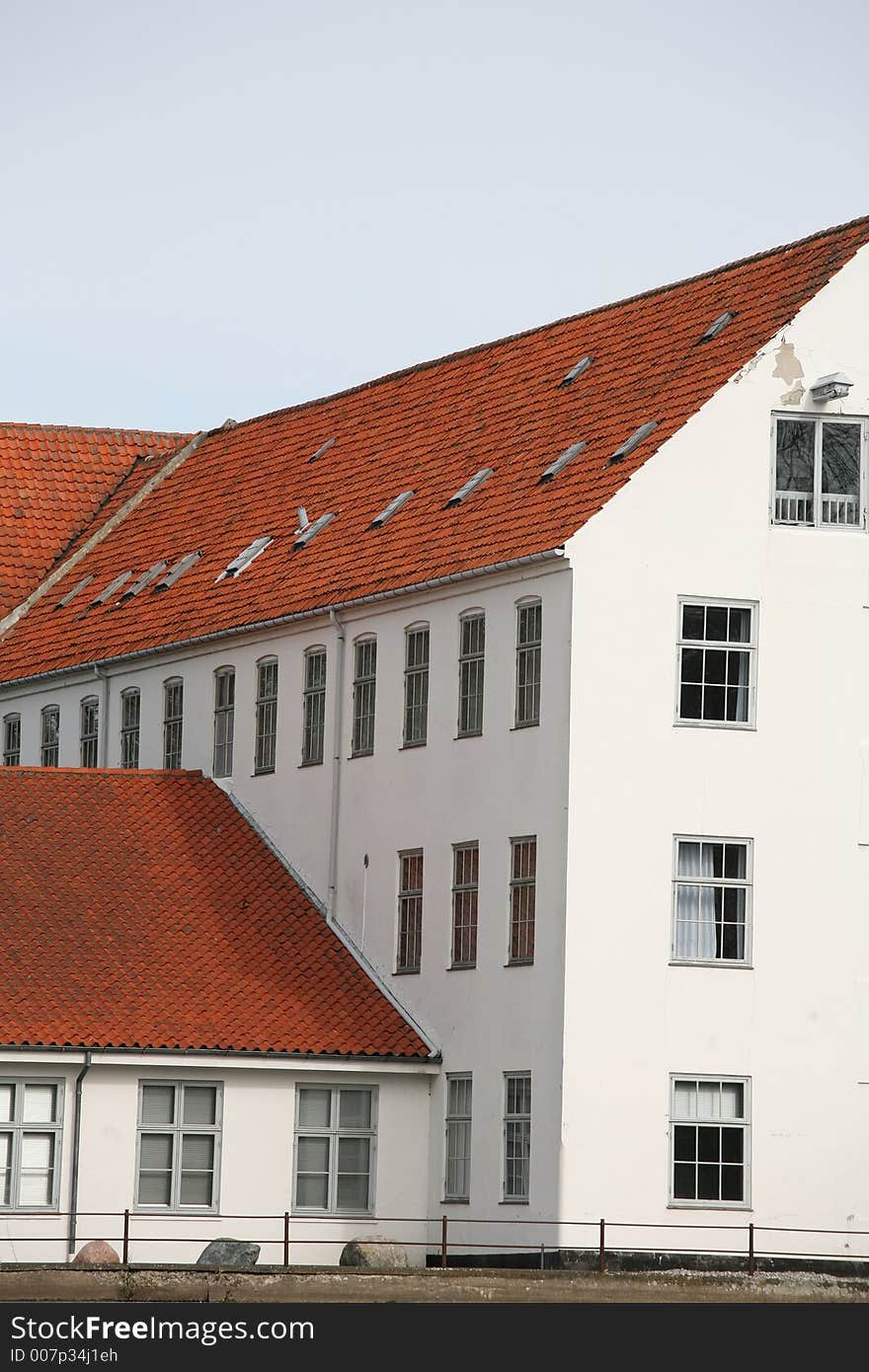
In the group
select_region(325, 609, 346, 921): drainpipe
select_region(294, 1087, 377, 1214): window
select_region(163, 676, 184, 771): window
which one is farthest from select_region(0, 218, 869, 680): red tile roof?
select_region(294, 1087, 377, 1214): window

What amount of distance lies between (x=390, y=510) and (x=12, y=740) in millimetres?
12119

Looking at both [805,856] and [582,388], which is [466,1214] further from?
[582,388]

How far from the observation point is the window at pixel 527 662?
52.7m

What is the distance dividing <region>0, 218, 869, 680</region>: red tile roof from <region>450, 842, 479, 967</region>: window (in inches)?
156

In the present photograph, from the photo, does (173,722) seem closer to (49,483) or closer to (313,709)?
(313,709)

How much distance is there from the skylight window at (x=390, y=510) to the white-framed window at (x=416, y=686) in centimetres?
322

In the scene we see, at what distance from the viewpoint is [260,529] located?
6391 centimetres

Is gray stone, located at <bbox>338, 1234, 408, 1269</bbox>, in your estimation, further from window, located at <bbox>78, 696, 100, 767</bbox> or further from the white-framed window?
window, located at <bbox>78, 696, 100, 767</bbox>

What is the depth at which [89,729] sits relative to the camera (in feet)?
215

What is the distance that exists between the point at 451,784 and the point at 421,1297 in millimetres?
9203

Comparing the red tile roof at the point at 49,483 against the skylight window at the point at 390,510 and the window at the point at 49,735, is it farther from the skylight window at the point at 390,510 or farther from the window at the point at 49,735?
the skylight window at the point at 390,510

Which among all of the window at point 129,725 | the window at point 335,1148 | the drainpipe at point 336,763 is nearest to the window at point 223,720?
the window at point 129,725

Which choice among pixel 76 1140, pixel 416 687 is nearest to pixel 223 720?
pixel 416 687

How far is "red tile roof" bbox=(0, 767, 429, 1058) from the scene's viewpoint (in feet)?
176
